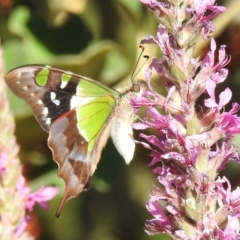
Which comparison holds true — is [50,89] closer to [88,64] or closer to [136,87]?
[136,87]

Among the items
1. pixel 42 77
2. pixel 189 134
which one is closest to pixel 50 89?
pixel 42 77

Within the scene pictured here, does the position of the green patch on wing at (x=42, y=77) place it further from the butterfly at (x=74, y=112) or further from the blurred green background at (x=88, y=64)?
the blurred green background at (x=88, y=64)

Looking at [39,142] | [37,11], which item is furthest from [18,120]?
[37,11]

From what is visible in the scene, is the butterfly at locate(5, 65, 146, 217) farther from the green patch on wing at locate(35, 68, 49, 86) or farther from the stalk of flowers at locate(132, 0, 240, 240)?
the stalk of flowers at locate(132, 0, 240, 240)

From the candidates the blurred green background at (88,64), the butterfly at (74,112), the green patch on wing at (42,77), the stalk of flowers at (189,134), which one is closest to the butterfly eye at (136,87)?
the butterfly at (74,112)

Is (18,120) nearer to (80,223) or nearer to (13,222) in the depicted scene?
(80,223)

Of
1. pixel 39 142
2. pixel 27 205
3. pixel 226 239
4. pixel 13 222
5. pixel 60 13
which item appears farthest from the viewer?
pixel 60 13
